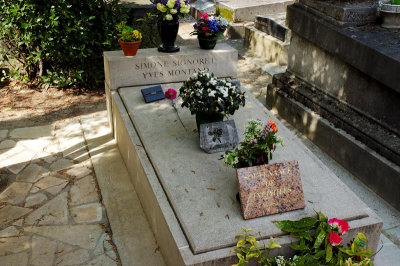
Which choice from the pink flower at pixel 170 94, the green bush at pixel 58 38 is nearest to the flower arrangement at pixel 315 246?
the pink flower at pixel 170 94

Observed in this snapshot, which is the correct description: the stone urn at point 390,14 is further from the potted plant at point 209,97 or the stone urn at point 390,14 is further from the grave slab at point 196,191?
the potted plant at point 209,97

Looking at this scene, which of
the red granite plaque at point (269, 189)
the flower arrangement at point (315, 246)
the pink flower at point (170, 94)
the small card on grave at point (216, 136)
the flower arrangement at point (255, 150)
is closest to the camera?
the flower arrangement at point (315, 246)

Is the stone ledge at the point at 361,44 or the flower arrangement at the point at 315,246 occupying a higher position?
the stone ledge at the point at 361,44

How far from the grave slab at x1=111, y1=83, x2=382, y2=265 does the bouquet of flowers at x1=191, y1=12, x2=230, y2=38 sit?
1.24 m

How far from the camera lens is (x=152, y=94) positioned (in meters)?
5.23

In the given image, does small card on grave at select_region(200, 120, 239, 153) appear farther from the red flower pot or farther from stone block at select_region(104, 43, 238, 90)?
the red flower pot

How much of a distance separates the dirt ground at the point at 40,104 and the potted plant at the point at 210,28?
2.03 metres

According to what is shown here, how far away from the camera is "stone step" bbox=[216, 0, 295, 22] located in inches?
380

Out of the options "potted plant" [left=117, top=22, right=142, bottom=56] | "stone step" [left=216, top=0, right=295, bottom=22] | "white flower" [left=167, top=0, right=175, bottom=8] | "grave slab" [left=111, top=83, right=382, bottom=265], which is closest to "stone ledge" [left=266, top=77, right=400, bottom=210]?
"grave slab" [left=111, top=83, right=382, bottom=265]

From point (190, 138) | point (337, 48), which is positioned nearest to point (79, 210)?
point (190, 138)

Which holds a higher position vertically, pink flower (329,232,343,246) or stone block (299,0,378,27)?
stone block (299,0,378,27)

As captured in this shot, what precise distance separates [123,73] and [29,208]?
6.49 ft

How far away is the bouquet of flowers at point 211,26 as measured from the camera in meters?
5.53

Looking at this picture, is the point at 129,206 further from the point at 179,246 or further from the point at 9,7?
the point at 9,7
